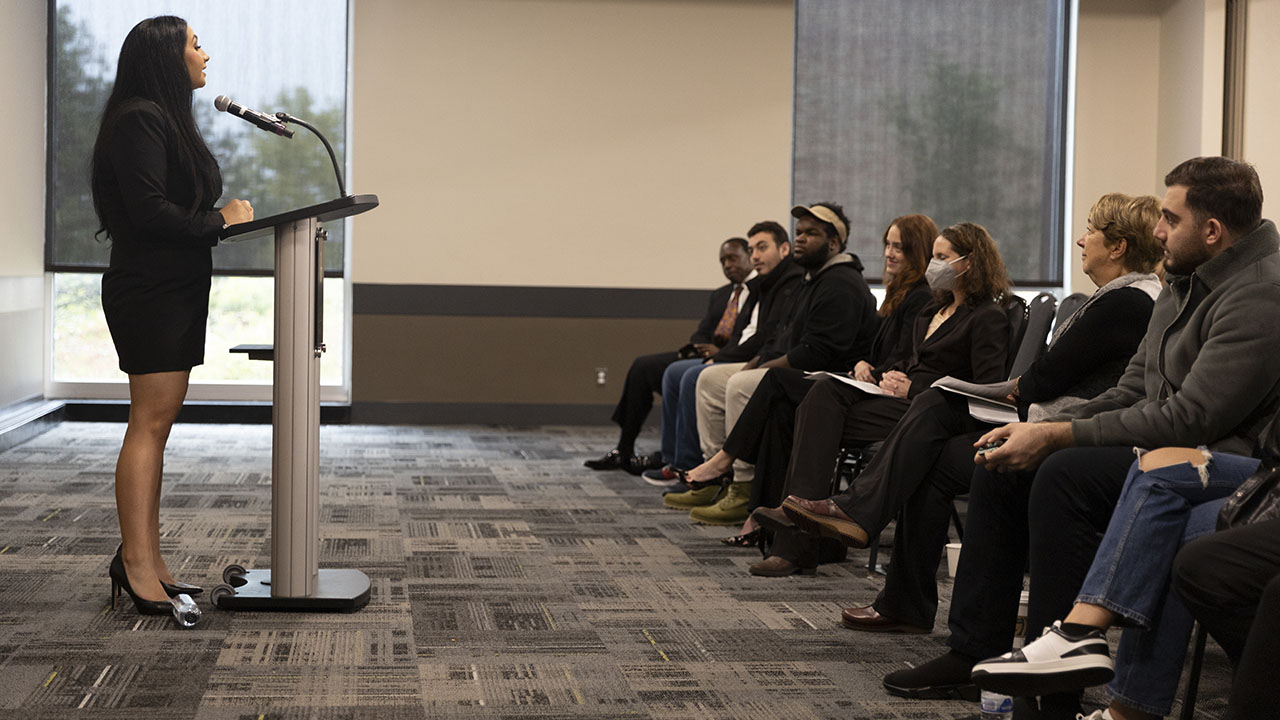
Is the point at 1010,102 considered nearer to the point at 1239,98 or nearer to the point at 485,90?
the point at 1239,98

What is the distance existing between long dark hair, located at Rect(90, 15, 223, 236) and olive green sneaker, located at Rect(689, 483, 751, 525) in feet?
7.42

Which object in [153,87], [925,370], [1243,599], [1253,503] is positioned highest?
[153,87]

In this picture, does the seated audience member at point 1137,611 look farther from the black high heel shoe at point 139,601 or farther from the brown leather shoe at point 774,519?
the black high heel shoe at point 139,601

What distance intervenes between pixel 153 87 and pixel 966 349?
2.32m

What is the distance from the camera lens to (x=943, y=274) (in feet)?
11.5

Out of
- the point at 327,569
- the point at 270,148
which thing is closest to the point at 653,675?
the point at 327,569

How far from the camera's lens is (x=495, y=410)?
25.9ft

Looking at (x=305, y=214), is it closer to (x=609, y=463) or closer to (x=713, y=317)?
(x=609, y=463)

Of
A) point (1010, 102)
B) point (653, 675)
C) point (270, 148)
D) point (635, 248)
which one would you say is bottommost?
point (653, 675)

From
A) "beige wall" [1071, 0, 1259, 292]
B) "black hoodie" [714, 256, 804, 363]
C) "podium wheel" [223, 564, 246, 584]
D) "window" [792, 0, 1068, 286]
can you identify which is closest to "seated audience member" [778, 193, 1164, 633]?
"podium wheel" [223, 564, 246, 584]

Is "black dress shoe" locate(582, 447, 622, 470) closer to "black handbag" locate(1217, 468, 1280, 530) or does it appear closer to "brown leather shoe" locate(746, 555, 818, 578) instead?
"brown leather shoe" locate(746, 555, 818, 578)

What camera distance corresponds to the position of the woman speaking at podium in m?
2.79

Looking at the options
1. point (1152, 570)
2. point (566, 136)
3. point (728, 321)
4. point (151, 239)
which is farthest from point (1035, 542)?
point (566, 136)

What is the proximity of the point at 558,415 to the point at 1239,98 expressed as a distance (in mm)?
4839
